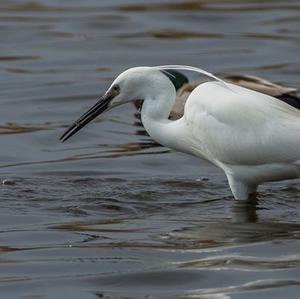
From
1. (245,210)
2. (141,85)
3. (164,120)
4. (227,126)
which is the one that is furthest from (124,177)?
(227,126)

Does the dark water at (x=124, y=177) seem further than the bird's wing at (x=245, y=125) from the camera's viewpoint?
No

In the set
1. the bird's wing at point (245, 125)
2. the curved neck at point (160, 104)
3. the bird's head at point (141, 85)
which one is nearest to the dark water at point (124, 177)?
the bird's wing at point (245, 125)

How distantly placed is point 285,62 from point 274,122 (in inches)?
298

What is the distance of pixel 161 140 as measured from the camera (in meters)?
11.0

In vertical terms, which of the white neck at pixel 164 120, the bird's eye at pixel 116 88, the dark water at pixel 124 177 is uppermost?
the bird's eye at pixel 116 88

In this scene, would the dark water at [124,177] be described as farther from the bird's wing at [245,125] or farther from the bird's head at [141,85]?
the bird's head at [141,85]

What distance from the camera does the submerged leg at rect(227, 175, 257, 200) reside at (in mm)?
10836

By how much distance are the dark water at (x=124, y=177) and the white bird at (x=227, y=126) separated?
0.36m

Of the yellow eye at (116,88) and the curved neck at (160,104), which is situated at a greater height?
the yellow eye at (116,88)

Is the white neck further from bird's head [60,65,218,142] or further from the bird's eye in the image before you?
the bird's eye

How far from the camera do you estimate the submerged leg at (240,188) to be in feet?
35.6

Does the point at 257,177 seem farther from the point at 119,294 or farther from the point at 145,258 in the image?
the point at 119,294

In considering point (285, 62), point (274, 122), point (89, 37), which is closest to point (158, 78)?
point (274, 122)

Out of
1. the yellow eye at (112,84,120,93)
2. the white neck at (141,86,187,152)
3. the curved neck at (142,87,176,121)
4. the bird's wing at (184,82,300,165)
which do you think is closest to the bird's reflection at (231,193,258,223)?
the bird's wing at (184,82,300,165)
